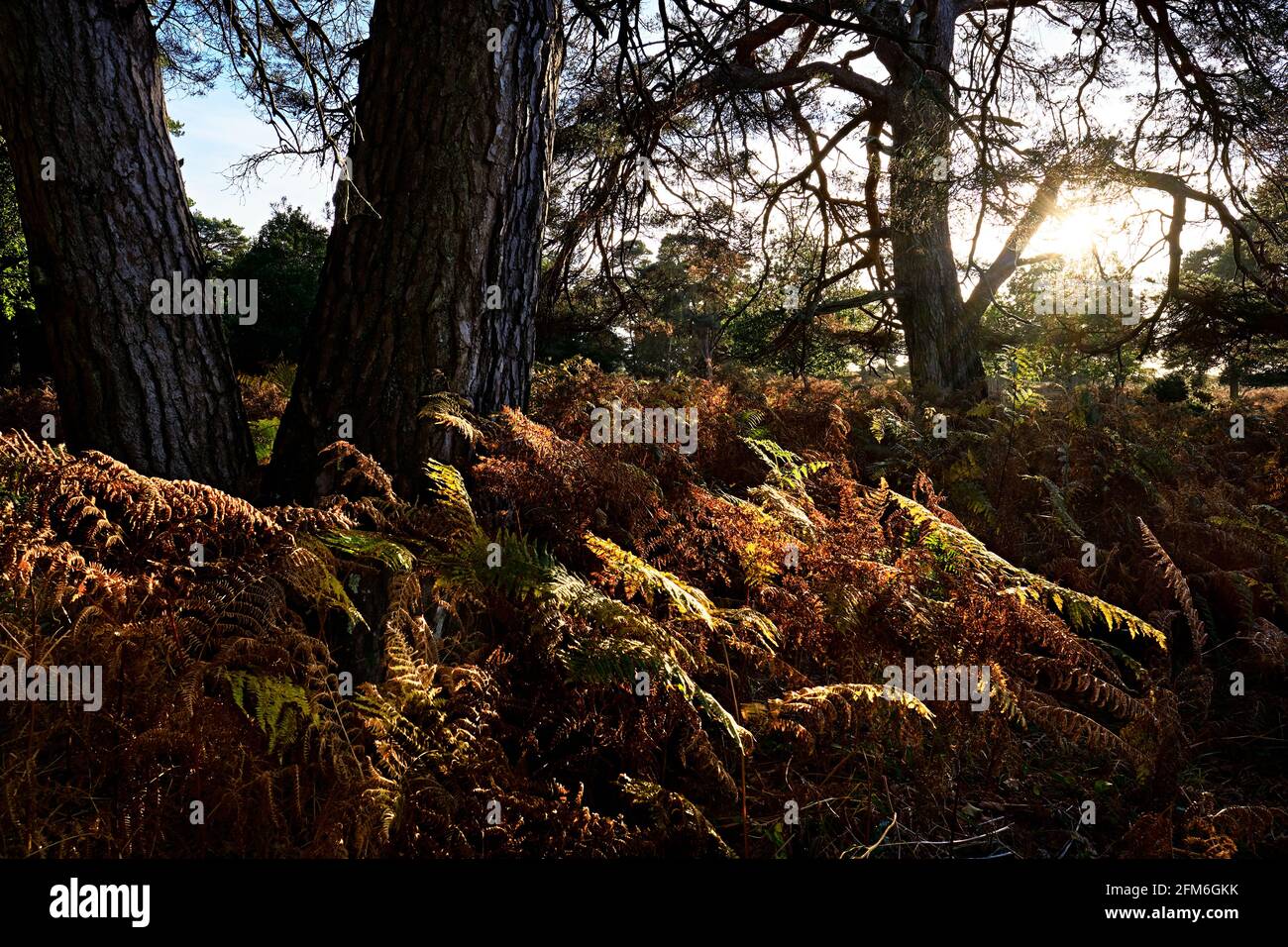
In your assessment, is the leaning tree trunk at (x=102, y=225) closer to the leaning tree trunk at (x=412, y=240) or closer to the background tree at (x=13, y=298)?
the leaning tree trunk at (x=412, y=240)

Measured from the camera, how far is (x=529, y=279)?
123 inches

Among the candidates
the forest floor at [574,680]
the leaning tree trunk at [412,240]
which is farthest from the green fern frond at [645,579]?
the leaning tree trunk at [412,240]

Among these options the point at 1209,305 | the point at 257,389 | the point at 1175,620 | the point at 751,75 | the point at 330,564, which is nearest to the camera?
the point at 330,564

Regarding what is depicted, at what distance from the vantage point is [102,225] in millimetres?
2717

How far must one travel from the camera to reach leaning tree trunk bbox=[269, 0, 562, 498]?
2.79m

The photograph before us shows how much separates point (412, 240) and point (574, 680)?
180 cm

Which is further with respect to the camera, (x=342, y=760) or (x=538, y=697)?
(x=538, y=697)

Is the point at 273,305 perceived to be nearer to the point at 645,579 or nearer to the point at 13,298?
the point at 13,298

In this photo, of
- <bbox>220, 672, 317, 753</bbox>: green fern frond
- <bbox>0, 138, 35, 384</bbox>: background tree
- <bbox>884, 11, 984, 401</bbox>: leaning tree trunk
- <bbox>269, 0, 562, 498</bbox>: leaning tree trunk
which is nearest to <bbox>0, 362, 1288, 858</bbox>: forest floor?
<bbox>220, 672, 317, 753</bbox>: green fern frond

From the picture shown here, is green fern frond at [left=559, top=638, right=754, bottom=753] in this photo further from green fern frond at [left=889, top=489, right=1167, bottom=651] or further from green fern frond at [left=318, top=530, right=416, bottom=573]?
green fern frond at [left=889, top=489, right=1167, bottom=651]
